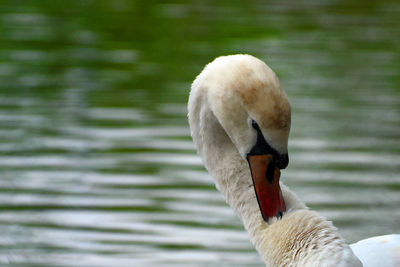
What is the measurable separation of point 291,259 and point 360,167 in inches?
178

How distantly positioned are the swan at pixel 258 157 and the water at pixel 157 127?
234 centimetres

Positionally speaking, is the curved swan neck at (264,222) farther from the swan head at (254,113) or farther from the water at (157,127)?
the water at (157,127)

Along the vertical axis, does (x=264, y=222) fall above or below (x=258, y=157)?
below

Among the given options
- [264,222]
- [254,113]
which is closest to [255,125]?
[254,113]

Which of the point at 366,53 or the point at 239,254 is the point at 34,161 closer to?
the point at 239,254

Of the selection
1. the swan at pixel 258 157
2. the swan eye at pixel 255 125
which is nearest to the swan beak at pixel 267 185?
the swan at pixel 258 157

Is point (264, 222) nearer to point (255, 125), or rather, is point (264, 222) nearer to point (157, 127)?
point (255, 125)

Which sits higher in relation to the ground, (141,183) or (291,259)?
(291,259)

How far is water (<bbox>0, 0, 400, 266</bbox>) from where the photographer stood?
24.4 feet

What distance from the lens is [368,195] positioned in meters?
8.15

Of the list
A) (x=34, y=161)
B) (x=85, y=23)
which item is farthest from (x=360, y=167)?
(x=85, y=23)

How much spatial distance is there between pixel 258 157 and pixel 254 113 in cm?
18

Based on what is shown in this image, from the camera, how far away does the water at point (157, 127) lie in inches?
293

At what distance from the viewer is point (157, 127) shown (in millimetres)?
9805
